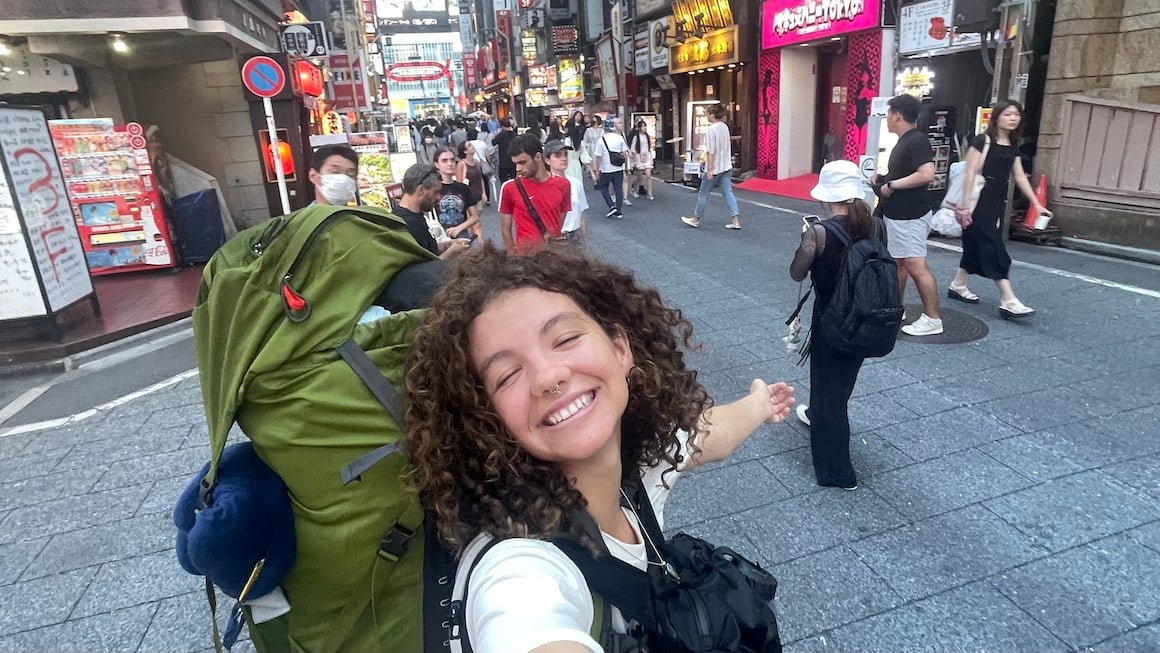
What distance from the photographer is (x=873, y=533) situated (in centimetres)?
286

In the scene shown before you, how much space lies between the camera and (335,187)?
4418 millimetres

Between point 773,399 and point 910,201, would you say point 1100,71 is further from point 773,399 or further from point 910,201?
point 773,399

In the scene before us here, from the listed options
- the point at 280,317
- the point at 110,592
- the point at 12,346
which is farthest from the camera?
the point at 12,346

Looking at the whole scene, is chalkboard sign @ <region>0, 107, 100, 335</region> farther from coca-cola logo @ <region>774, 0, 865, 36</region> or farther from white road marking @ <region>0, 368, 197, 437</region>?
coca-cola logo @ <region>774, 0, 865, 36</region>

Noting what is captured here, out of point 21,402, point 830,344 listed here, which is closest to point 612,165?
point 21,402

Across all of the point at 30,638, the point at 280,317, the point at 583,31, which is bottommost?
the point at 30,638

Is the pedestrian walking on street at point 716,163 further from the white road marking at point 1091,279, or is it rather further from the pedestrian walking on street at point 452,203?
the pedestrian walking on street at point 452,203

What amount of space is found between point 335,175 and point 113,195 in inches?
245

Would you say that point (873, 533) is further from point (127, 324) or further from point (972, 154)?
point (127, 324)

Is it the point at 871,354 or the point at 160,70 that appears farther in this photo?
the point at 160,70

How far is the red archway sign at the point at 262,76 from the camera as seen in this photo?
798 centimetres

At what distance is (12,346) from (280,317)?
6.61 metres

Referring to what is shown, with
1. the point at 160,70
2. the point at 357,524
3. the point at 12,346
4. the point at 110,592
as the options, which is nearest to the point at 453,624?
the point at 357,524

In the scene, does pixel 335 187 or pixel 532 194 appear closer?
pixel 335 187
